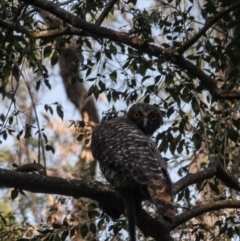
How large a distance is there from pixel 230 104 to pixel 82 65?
1.56m

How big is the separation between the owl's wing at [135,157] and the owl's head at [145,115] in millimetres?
558

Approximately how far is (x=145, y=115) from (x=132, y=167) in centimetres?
176

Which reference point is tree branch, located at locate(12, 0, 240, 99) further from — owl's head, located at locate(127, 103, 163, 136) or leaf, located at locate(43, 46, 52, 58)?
owl's head, located at locate(127, 103, 163, 136)

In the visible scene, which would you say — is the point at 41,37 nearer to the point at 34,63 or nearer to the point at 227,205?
the point at 34,63

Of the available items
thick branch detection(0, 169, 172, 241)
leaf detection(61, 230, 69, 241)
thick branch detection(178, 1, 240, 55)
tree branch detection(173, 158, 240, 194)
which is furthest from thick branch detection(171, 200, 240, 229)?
thick branch detection(178, 1, 240, 55)

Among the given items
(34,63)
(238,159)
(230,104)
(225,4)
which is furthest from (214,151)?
(34,63)

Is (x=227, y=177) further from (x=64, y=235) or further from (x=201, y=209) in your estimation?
(x=64, y=235)

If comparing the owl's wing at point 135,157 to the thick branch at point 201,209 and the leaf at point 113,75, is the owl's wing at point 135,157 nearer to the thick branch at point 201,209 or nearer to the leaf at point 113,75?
the thick branch at point 201,209

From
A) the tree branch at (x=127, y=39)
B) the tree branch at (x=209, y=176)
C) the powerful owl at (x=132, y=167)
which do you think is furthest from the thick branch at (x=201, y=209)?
the tree branch at (x=127, y=39)

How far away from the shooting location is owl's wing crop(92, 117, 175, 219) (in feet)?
16.3

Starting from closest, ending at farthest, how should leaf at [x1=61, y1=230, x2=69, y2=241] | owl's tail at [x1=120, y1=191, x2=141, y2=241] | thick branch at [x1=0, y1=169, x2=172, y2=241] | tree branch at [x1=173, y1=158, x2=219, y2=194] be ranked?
thick branch at [x1=0, y1=169, x2=172, y2=241], owl's tail at [x1=120, y1=191, x2=141, y2=241], tree branch at [x1=173, y1=158, x2=219, y2=194], leaf at [x1=61, y1=230, x2=69, y2=241]

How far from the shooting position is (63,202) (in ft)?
27.1

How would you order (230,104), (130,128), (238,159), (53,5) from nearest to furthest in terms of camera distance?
(53,5), (130,128), (238,159), (230,104)

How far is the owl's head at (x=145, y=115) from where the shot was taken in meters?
6.97
